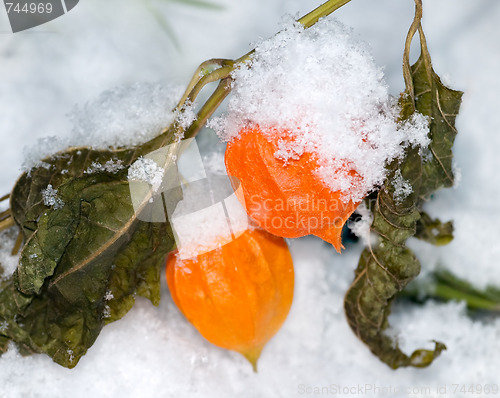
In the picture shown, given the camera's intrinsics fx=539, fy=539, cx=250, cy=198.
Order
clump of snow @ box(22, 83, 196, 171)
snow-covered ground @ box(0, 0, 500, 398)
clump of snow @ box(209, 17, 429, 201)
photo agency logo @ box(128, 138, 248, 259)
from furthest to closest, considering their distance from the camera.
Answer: snow-covered ground @ box(0, 0, 500, 398) < clump of snow @ box(22, 83, 196, 171) < photo agency logo @ box(128, 138, 248, 259) < clump of snow @ box(209, 17, 429, 201)

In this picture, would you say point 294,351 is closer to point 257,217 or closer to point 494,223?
point 257,217

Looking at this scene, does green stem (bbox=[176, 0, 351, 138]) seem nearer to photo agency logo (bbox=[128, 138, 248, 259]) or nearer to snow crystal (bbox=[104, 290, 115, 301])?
photo agency logo (bbox=[128, 138, 248, 259])

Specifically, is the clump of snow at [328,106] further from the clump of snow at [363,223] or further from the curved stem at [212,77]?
the clump of snow at [363,223]

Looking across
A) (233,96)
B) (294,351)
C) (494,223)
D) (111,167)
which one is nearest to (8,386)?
(111,167)

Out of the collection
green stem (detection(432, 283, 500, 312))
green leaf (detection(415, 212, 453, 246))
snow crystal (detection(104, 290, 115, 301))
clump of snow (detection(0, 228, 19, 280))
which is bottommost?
green stem (detection(432, 283, 500, 312))

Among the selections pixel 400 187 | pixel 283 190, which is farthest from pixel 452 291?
pixel 283 190

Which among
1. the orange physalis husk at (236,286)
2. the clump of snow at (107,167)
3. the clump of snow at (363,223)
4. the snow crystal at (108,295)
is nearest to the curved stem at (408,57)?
the clump of snow at (363,223)

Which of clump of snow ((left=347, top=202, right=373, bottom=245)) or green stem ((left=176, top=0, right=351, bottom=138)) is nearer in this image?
green stem ((left=176, top=0, right=351, bottom=138))

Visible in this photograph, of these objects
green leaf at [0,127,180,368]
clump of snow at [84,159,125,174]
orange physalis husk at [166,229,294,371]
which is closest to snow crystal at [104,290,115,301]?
green leaf at [0,127,180,368]
